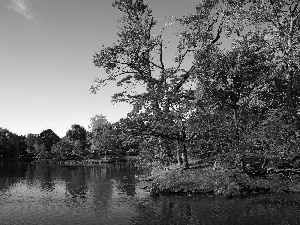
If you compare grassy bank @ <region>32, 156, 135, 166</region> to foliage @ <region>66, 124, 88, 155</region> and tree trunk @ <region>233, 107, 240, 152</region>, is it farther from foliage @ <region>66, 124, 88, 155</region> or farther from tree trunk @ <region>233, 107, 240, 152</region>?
tree trunk @ <region>233, 107, 240, 152</region>

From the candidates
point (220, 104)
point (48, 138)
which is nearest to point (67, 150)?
point (48, 138)

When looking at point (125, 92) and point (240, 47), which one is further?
point (125, 92)

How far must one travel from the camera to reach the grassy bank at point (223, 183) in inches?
1228

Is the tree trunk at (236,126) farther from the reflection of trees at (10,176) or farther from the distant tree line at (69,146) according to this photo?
the distant tree line at (69,146)

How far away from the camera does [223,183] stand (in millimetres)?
31984

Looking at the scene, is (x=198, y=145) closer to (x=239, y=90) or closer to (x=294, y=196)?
(x=239, y=90)

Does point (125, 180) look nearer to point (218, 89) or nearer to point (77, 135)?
point (218, 89)

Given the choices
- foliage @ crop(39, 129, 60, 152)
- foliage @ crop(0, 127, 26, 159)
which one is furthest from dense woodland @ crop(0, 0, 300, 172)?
foliage @ crop(39, 129, 60, 152)

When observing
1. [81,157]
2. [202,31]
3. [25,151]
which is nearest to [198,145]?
[202,31]

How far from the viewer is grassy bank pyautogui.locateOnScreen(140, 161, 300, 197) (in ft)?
102

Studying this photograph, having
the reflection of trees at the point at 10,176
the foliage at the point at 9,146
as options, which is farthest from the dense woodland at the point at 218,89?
the foliage at the point at 9,146

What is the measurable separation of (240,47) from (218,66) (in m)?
3.02

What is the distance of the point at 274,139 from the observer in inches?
1125

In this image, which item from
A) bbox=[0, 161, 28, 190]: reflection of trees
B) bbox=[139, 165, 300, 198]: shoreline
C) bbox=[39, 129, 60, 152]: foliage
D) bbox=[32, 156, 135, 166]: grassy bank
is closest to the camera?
bbox=[139, 165, 300, 198]: shoreline
